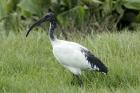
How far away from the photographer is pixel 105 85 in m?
6.02

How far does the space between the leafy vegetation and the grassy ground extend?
0.96 meters

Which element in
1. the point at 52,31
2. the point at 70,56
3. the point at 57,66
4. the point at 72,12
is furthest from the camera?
the point at 72,12

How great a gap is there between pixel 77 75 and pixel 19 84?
2.11 feet

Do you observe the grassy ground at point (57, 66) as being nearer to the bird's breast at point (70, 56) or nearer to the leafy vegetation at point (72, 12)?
the bird's breast at point (70, 56)

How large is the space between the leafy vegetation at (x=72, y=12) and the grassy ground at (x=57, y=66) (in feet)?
3.16

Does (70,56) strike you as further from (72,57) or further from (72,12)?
(72,12)

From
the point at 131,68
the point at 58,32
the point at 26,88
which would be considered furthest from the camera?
the point at 58,32

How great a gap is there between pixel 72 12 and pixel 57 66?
8.02ft

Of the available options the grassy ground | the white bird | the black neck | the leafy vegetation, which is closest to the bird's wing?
the white bird

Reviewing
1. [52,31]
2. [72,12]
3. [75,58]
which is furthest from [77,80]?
[72,12]

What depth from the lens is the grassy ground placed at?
5.89m

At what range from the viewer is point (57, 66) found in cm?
683

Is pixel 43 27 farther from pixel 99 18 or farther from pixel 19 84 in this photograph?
pixel 19 84

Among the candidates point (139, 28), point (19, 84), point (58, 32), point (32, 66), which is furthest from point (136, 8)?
point (19, 84)
